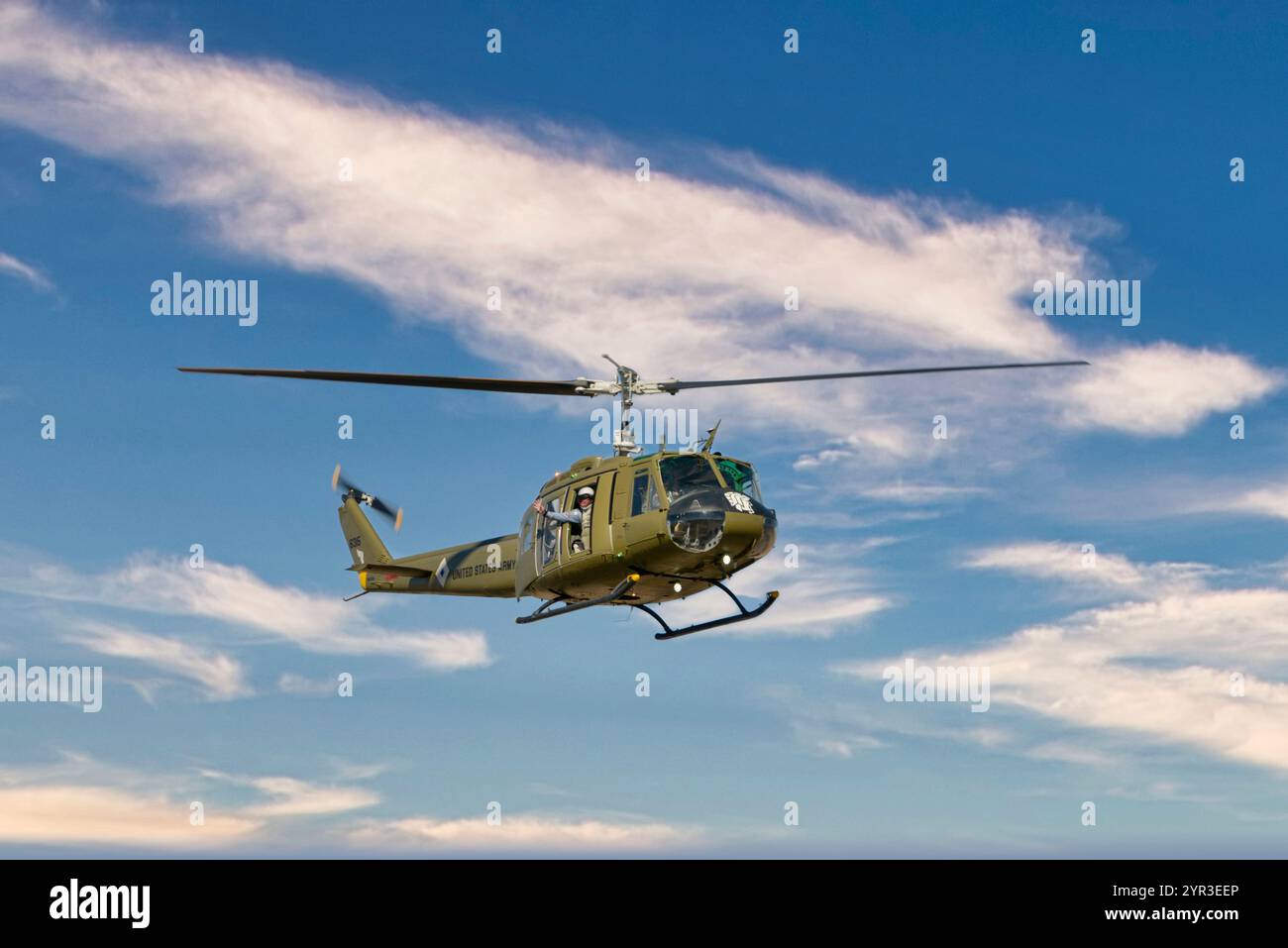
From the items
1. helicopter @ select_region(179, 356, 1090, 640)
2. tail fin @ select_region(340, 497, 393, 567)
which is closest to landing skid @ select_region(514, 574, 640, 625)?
helicopter @ select_region(179, 356, 1090, 640)

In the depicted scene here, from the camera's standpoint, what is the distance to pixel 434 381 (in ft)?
120

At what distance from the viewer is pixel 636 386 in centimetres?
3762

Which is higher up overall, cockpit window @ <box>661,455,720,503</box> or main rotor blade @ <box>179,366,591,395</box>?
main rotor blade @ <box>179,366,591,395</box>

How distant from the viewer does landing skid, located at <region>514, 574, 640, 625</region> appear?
114 ft

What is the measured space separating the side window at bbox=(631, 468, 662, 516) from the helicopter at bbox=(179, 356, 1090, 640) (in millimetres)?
27

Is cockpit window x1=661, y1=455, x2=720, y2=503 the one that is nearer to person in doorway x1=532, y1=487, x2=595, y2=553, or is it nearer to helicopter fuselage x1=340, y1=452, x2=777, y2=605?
helicopter fuselage x1=340, y1=452, x2=777, y2=605

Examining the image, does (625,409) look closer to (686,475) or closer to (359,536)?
(686,475)

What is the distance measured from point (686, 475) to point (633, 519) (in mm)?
1857

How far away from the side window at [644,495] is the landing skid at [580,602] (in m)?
1.96
